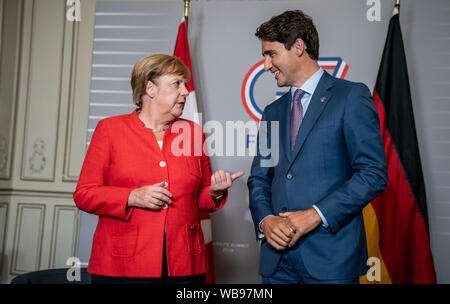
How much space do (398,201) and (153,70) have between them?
2.01m

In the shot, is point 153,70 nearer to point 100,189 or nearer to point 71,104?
point 100,189

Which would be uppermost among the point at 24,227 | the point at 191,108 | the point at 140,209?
the point at 191,108

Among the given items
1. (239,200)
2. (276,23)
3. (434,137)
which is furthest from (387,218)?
(276,23)

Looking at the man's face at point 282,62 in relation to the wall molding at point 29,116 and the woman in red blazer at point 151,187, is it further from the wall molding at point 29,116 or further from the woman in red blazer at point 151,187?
the wall molding at point 29,116

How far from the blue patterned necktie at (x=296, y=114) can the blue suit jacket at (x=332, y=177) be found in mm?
25

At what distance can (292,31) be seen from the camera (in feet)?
5.65

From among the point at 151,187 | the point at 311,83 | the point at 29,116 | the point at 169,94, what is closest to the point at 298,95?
the point at 311,83

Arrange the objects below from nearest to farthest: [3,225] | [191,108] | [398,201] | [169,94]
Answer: [169,94] → [398,201] → [191,108] → [3,225]

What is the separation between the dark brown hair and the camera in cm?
172

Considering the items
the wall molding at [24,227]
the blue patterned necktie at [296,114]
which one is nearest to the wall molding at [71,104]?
the wall molding at [24,227]

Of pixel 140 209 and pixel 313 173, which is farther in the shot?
pixel 140 209

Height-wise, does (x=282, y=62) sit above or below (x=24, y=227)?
above
